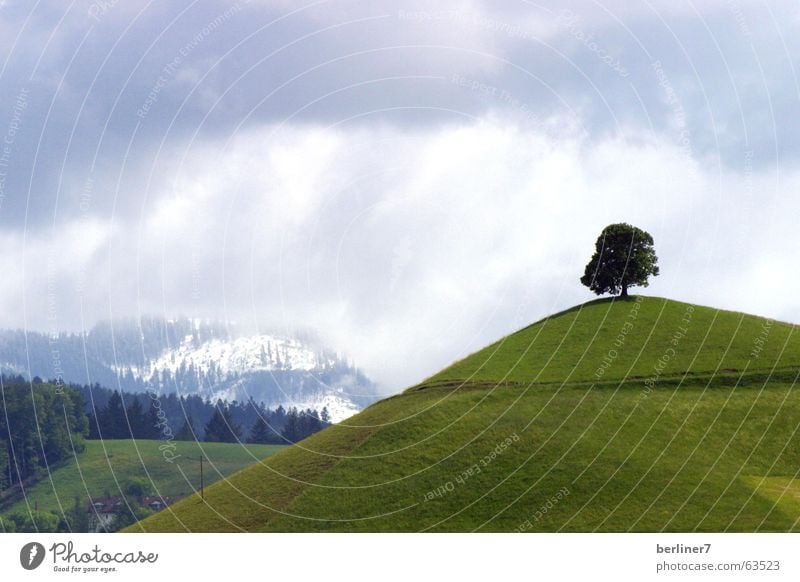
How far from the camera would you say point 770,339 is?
96.2 m

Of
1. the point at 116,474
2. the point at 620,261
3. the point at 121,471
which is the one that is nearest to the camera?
the point at 620,261

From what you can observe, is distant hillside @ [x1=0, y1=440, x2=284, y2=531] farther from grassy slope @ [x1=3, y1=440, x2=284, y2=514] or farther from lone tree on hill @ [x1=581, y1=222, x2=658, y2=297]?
lone tree on hill @ [x1=581, y1=222, x2=658, y2=297]

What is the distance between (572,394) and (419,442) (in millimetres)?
15319

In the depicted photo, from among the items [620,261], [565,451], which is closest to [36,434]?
[620,261]

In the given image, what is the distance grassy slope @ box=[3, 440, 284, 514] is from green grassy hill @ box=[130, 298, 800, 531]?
85128mm

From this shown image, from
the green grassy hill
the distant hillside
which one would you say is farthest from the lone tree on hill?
the distant hillside

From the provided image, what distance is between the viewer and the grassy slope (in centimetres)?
16912

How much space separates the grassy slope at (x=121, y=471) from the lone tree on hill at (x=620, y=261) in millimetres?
84391

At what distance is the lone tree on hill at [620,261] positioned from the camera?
330ft

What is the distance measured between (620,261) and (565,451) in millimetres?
32602

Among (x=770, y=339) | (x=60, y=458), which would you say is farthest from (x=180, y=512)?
(x=60, y=458)

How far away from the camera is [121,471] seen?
176500 mm

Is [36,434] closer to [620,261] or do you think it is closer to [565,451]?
[620,261]

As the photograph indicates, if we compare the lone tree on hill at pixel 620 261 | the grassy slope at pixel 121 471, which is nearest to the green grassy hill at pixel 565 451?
the lone tree on hill at pixel 620 261
